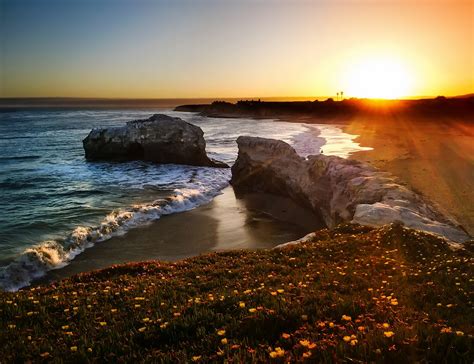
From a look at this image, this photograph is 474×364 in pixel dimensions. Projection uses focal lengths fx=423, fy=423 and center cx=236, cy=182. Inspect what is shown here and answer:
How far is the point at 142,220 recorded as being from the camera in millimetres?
20141

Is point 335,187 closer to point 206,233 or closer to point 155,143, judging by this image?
point 206,233

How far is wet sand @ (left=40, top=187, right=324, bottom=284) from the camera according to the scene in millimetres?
15406

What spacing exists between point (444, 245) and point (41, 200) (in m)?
21.4

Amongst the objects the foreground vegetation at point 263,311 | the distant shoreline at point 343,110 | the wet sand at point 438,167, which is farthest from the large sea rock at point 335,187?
the distant shoreline at point 343,110

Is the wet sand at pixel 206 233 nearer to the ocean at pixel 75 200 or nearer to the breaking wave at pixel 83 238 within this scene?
the breaking wave at pixel 83 238

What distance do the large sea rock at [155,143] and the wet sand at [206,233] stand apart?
13.2 meters

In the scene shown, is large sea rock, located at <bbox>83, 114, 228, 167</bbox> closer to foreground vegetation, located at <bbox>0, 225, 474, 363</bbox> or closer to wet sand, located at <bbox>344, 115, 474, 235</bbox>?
wet sand, located at <bbox>344, 115, 474, 235</bbox>

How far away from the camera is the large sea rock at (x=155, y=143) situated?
36531mm

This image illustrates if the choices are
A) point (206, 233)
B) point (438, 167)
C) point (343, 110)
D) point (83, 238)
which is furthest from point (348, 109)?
point (83, 238)

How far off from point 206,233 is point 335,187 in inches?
237

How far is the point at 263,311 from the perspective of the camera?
6.34 metres

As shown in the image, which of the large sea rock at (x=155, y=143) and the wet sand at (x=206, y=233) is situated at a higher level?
the large sea rock at (x=155, y=143)

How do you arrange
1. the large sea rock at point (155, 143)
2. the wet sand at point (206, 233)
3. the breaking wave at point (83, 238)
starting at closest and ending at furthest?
the breaking wave at point (83, 238)
the wet sand at point (206, 233)
the large sea rock at point (155, 143)

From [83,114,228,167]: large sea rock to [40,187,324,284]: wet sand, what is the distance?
43.4 feet
